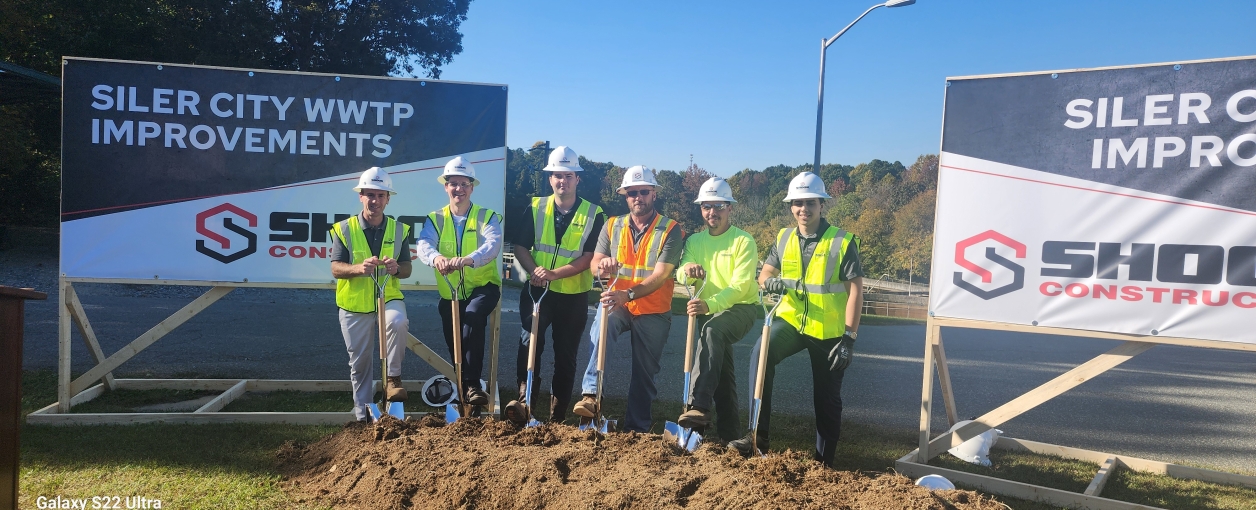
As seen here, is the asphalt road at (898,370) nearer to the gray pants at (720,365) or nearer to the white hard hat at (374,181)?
the gray pants at (720,365)

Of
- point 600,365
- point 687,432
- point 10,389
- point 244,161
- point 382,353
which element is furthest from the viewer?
point 244,161

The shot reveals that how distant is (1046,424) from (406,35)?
19.9 metres

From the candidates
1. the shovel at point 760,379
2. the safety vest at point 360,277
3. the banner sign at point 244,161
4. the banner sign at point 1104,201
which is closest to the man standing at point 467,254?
the safety vest at point 360,277

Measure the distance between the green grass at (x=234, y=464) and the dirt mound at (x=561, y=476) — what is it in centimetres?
42

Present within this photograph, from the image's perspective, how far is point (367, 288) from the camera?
572 centimetres

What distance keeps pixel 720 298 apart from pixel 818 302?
670 millimetres

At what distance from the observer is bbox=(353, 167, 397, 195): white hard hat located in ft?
19.1

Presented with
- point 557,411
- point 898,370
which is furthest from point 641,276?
point 898,370

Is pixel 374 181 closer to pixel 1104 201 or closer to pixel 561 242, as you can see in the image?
pixel 561 242

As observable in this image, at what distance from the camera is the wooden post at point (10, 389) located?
2900mm

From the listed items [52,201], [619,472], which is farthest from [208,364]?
[52,201]

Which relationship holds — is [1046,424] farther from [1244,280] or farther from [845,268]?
[845,268]

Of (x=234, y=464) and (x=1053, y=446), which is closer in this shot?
(x=234, y=464)

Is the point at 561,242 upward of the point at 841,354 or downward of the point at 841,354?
upward
